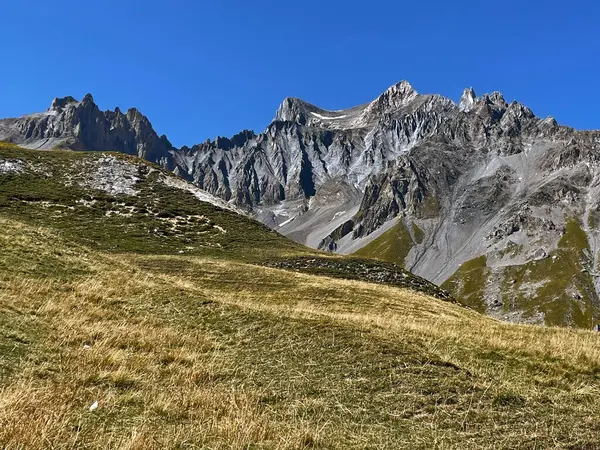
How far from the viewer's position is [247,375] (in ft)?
45.1

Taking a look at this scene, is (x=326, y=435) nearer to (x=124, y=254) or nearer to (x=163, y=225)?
(x=124, y=254)

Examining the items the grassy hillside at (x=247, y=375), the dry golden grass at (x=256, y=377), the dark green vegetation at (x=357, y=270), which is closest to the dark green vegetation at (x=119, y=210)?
the dark green vegetation at (x=357, y=270)

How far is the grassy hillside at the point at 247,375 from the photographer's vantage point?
9.37 meters

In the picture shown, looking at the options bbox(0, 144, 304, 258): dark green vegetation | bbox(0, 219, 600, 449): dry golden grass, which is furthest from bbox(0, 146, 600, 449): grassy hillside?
bbox(0, 144, 304, 258): dark green vegetation

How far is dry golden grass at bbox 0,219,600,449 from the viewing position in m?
9.34

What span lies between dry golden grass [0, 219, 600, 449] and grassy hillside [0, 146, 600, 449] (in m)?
0.05

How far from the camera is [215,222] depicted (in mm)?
78750

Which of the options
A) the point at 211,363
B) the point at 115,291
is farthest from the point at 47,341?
the point at 115,291

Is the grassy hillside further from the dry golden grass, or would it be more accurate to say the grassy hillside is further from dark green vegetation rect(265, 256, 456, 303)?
A: dark green vegetation rect(265, 256, 456, 303)

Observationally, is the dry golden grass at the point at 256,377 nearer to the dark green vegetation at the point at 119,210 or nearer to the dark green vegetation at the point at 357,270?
the dark green vegetation at the point at 357,270

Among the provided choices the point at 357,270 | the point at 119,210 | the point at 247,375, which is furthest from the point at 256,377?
the point at 119,210

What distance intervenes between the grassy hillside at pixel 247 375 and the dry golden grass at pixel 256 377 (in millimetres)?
51

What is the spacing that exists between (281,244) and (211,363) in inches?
2473

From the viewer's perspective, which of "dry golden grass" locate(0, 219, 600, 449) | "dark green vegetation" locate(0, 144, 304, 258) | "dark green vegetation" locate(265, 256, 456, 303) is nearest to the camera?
"dry golden grass" locate(0, 219, 600, 449)
